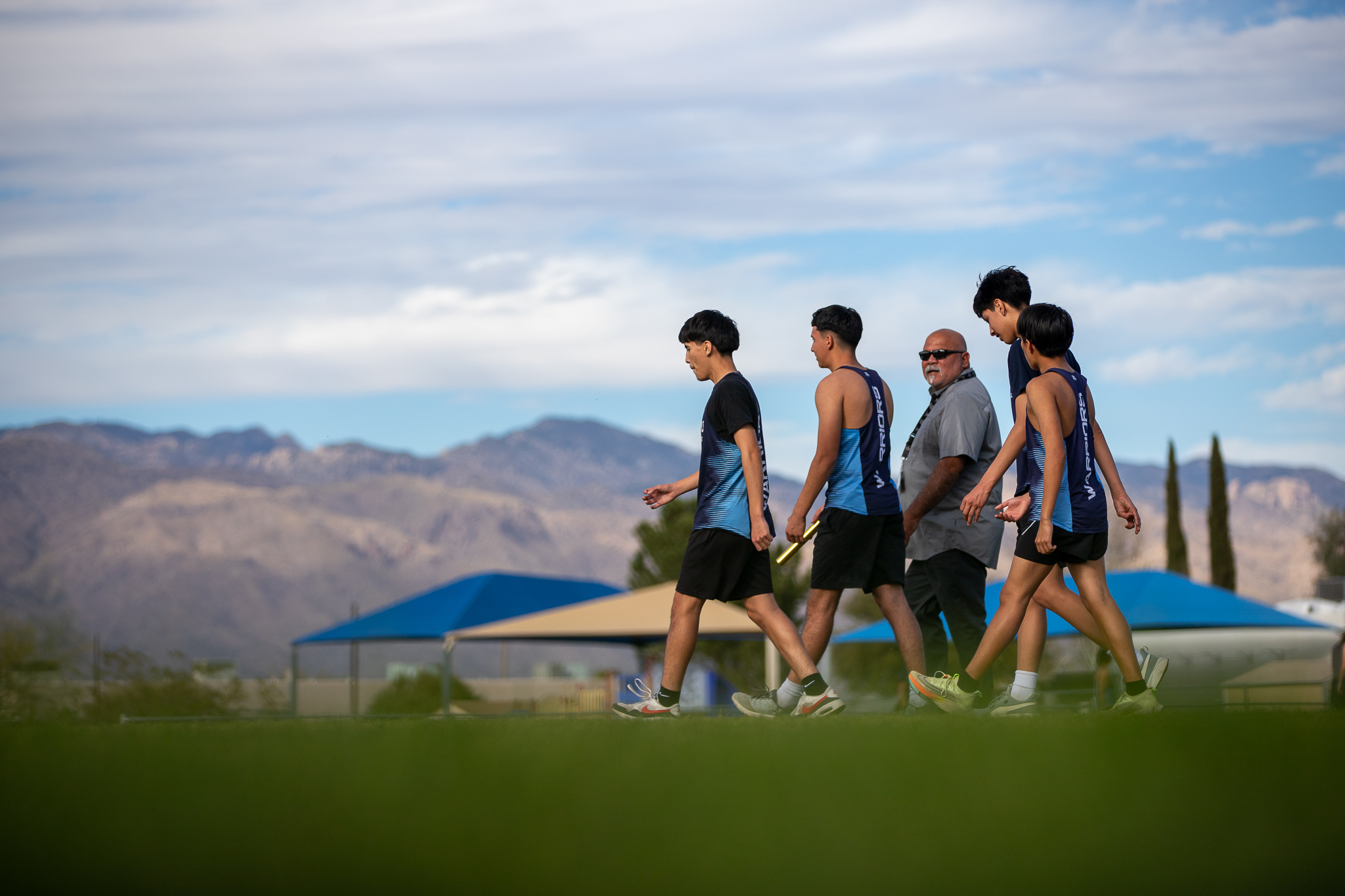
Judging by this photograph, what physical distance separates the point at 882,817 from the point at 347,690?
49.4 m

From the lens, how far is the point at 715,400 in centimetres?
600

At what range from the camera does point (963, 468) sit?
6348 millimetres

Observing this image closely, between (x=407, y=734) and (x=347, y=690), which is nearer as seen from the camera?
(x=407, y=734)

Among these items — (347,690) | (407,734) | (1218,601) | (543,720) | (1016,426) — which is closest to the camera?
(407,734)

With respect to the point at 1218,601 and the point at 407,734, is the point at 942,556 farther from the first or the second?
the point at 1218,601

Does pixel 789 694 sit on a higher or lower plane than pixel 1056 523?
lower

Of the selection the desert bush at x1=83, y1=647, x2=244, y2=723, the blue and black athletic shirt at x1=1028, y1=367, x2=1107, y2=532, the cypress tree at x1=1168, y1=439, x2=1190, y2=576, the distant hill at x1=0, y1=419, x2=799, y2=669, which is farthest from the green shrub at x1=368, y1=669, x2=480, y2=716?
the distant hill at x1=0, y1=419, x2=799, y2=669

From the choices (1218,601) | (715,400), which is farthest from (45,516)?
(715,400)

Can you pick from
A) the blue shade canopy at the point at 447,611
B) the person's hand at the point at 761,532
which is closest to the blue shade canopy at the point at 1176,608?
the blue shade canopy at the point at 447,611

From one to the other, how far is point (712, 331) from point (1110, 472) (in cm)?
179

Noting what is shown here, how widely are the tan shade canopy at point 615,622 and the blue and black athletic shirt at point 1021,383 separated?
13725 mm

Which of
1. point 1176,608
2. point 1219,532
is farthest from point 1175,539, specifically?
point 1176,608

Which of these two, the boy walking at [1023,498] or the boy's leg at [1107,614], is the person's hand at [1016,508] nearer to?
the boy walking at [1023,498]

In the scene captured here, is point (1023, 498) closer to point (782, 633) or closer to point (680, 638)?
point (782, 633)
